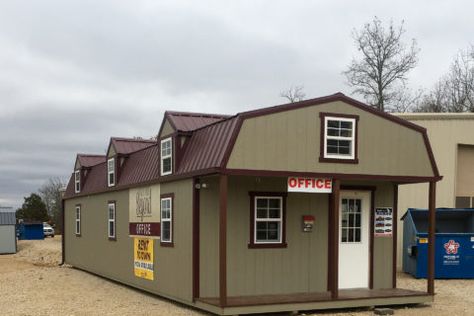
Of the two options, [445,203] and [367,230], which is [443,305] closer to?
[367,230]

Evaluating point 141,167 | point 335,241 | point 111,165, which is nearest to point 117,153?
point 111,165

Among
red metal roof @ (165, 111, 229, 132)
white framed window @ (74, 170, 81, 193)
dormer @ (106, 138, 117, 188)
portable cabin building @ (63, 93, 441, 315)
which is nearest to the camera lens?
portable cabin building @ (63, 93, 441, 315)

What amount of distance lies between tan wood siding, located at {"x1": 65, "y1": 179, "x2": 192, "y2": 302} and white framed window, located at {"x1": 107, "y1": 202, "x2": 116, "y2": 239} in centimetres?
24

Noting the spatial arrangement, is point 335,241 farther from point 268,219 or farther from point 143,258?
point 143,258

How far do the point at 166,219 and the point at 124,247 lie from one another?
3630mm

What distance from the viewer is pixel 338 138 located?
1145cm

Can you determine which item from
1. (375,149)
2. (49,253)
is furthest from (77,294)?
(49,253)

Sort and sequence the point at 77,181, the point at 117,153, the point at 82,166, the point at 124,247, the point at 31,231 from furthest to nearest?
the point at 31,231 < the point at 77,181 < the point at 82,166 < the point at 117,153 < the point at 124,247

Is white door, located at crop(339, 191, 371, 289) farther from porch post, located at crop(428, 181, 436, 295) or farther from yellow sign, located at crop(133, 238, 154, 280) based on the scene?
yellow sign, located at crop(133, 238, 154, 280)

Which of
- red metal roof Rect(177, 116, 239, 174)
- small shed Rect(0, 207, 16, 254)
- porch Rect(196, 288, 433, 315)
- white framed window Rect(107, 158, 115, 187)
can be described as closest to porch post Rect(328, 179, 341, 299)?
porch Rect(196, 288, 433, 315)

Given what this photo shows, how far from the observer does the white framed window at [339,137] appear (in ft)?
37.2

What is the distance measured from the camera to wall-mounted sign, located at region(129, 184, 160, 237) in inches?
525

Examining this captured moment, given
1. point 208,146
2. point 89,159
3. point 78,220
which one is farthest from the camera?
point 89,159

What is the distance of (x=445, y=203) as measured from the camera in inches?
747
